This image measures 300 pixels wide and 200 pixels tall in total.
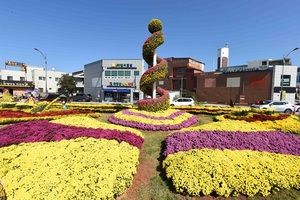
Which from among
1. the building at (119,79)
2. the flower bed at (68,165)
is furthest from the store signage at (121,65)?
the flower bed at (68,165)

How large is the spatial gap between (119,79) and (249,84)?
29.3 meters

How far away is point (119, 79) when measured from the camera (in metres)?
38.6

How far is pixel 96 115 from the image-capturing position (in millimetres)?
13266

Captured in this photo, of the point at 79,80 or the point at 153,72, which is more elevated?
the point at 79,80

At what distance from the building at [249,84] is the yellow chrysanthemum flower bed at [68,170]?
34.1m

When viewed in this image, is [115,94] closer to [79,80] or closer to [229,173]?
[79,80]

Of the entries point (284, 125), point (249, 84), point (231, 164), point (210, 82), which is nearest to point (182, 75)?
point (210, 82)

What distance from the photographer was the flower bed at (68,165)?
3.61 m

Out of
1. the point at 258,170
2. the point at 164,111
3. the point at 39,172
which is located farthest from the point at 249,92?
the point at 39,172

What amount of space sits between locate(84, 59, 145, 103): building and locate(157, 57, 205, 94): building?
44.9 ft

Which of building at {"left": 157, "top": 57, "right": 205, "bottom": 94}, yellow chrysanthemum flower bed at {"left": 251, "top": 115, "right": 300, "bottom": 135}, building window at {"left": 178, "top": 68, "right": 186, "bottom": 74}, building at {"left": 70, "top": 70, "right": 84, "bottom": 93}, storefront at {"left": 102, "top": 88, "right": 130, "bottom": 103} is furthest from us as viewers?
building at {"left": 70, "top": 70, "right": 84, "bottom": 93}

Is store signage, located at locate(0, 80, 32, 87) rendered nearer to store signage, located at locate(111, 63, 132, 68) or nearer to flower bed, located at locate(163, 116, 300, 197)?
store signage, located at locate(111, 63, 132, 68)

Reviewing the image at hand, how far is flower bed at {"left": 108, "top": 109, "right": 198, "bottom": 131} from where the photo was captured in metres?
9.57

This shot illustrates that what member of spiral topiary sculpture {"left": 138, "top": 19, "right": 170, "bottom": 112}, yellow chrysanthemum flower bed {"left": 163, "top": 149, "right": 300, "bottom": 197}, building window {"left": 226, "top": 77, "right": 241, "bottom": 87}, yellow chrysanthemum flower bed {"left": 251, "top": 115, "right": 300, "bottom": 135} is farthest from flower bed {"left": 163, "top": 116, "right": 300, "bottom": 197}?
building window {"left": 226, "top": 77, "right": 241, "bottom": 87}
